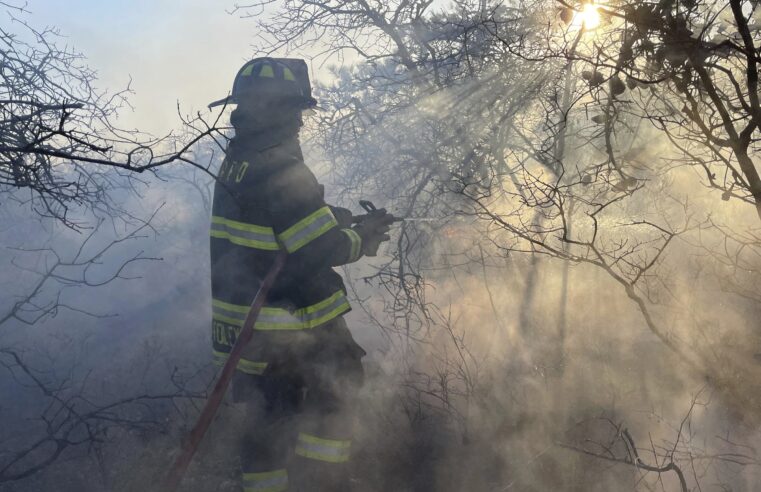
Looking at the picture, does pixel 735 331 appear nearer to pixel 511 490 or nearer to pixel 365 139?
pixel 511 490

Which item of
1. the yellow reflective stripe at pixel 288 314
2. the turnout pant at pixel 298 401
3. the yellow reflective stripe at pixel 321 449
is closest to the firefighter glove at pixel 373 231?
the yellow reflective stripe at pixel 288 314

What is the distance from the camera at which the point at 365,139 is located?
786cm

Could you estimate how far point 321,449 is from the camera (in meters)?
2.96

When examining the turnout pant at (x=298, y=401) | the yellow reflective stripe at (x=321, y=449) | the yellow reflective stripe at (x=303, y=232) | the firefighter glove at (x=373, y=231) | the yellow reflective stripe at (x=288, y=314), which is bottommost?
the yellow reflective stripe at (x=321, y=449)

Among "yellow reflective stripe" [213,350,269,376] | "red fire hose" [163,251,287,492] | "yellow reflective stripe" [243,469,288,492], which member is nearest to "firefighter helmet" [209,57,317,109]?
"red fire hose" [163,251,287,492]

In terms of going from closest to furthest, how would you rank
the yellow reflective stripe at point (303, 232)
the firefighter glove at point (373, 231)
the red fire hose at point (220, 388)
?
the red fire hose at point (220, 388)
the yellow reflective stripe at point (303, 232)
the firefighter glove at point (373, 231)

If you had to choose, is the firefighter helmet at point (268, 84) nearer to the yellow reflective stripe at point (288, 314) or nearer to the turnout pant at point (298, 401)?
the yellow reflective stripe at point (288, 314)

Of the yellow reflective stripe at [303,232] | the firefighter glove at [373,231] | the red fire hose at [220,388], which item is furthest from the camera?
the firefighter glove at [373,231]

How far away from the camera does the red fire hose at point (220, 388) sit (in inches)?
109

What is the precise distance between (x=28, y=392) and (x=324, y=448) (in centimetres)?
878

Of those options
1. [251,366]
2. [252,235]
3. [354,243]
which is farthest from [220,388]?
[354,243]

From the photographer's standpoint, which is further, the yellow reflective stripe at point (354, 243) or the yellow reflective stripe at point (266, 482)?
the yellow reflective stripe at point (354, 243)

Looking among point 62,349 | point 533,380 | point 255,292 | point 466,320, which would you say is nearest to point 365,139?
point 466,320

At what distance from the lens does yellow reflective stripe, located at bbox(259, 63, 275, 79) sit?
9.97 ft
